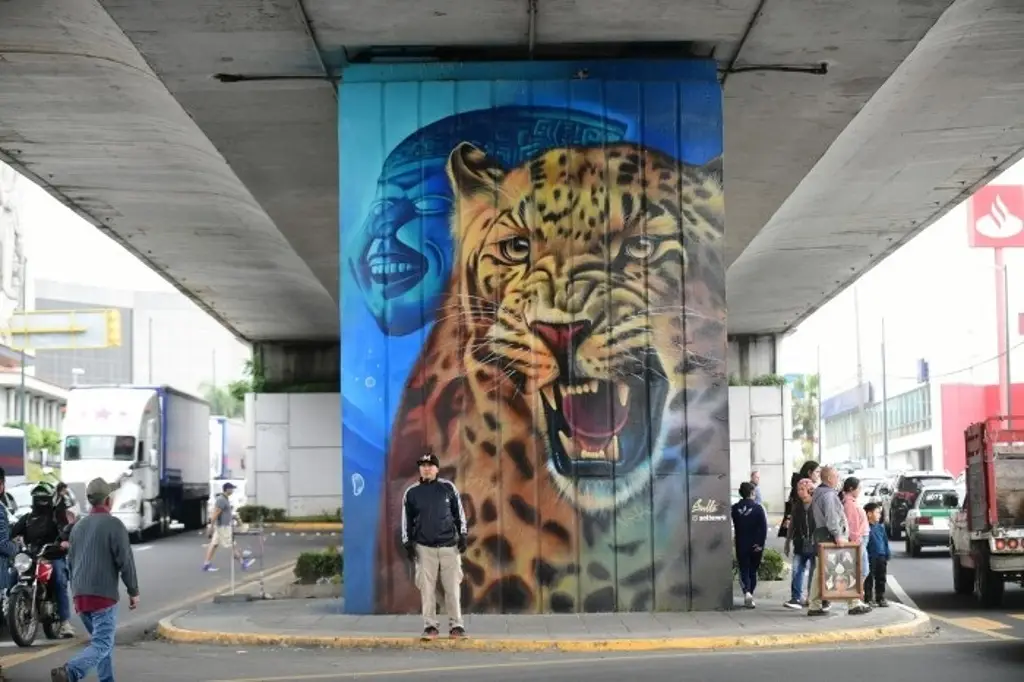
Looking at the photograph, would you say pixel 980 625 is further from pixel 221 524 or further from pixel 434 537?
pixel 221 524

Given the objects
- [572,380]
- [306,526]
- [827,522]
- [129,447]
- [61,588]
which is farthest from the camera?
[306,526]

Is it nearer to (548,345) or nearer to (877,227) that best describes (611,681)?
(548,345)

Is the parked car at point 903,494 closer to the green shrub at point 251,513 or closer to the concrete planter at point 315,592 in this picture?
the concrete planter at point 315,592

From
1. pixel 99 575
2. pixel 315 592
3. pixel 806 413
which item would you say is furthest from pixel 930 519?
pixel 806 413

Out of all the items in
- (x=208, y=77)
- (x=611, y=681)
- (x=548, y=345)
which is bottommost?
(x=611, y=681)

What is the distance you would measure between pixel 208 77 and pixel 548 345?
18.5 feet

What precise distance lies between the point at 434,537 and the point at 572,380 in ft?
11.2

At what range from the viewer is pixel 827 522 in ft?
62.1

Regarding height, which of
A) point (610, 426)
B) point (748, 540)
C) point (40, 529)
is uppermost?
point (610, 426)

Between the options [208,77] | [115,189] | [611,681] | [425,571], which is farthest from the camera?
[115,189]

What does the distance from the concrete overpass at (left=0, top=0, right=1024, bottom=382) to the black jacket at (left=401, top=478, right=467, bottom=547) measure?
212 inches

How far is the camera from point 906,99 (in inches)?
930

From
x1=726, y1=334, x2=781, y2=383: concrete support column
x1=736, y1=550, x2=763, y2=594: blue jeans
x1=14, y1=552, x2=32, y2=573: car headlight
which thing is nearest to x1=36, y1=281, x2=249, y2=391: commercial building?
x1=726, y1=334, x2=781, y2=383: concrete support column

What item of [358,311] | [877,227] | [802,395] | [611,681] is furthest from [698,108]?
[802,395]
